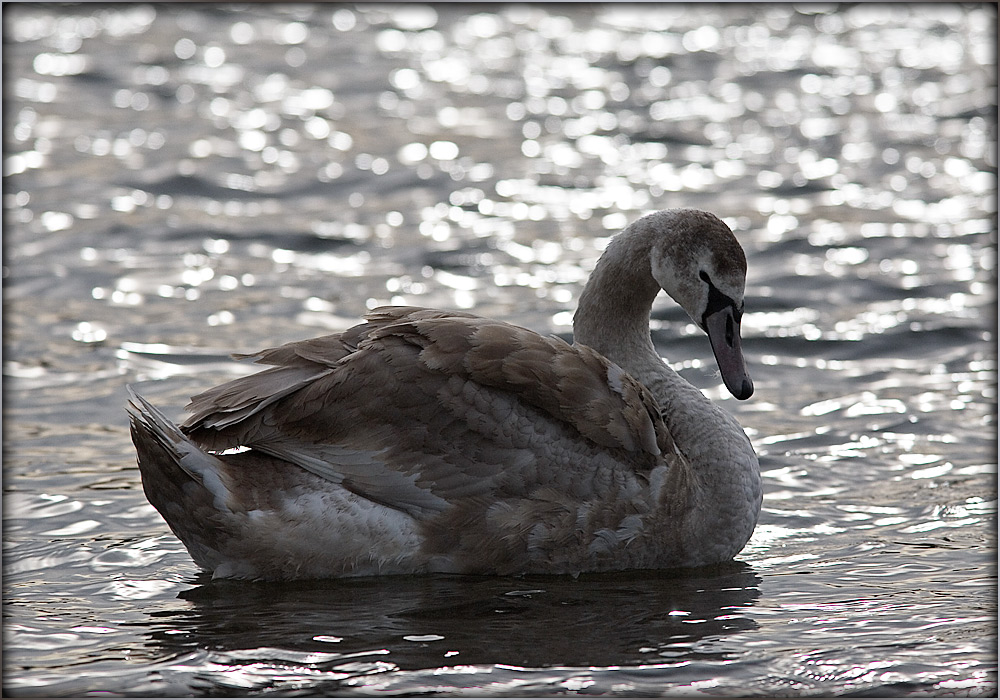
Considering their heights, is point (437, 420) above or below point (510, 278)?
below

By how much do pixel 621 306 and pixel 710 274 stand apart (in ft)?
1.66

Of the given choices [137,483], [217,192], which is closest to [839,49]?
[217,192]

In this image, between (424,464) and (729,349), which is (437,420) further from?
(729,349)

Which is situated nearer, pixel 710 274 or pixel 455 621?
pixel 455 621

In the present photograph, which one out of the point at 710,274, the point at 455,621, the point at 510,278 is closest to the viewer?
the point at 455,621

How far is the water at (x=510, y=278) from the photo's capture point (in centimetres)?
563

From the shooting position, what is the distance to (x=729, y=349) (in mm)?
6664

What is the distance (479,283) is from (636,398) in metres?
4.46

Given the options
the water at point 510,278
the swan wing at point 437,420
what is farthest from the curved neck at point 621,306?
the water at point 510,278

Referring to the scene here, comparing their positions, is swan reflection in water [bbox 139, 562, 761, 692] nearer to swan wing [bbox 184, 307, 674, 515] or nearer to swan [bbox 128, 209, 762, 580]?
swan [bbox 128, 209, 762, 580]

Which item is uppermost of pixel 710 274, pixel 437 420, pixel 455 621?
pixel 710 274

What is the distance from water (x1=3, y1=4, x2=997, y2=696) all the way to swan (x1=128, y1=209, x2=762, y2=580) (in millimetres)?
175

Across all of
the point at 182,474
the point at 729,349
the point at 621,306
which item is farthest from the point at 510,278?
the point at 182,474

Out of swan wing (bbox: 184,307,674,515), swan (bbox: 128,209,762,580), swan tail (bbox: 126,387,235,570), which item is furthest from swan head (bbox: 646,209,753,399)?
swan tail (bbox: 126,387,235,570)
